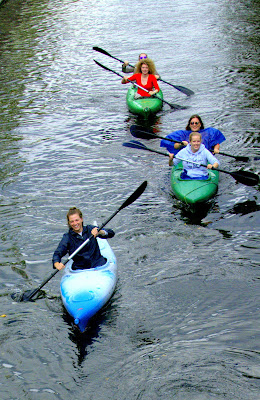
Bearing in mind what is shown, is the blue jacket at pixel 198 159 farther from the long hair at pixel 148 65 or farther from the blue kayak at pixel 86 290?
the long hair at pixel 148 65

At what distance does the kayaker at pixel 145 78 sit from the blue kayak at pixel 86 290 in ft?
25.6

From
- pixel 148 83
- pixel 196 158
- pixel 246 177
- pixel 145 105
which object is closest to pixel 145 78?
pixel 148 83

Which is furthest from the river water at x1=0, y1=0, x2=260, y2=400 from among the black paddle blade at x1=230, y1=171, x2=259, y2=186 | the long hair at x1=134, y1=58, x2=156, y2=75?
the long hair at x1=134, y1=58, x2=156, y2=75

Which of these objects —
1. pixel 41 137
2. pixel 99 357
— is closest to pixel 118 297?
pixel 99 357

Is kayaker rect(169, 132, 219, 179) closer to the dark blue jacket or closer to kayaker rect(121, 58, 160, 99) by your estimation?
the dark blue jacket

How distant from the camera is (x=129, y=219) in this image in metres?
9.34

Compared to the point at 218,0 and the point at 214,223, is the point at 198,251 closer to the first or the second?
A: the point at 214,223

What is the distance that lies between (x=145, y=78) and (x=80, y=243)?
807 cm

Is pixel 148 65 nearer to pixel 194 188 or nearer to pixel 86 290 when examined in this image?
pixel 194 188

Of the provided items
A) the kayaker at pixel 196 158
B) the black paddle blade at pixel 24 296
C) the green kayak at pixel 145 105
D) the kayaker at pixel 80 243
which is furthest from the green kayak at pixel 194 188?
the green kayak at pixel 145 105

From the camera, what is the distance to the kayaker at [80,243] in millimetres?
6941

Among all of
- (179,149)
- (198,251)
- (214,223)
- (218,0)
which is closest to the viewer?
(198,251)

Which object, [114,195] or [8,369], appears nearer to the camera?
[8,369]

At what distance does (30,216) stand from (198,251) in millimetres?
3122
